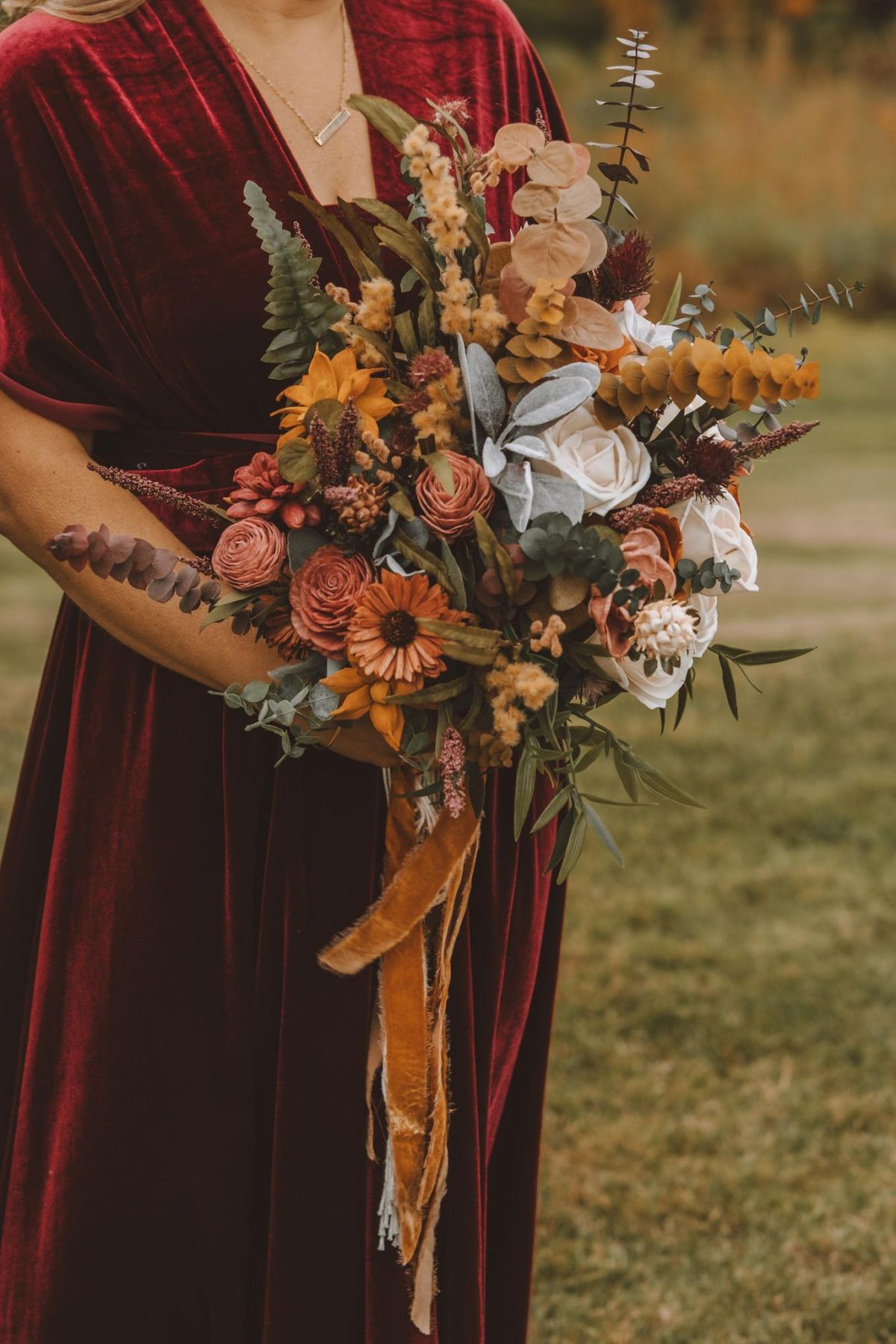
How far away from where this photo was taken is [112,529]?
4.70 ft

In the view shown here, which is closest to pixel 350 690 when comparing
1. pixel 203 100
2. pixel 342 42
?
pixel 203 100

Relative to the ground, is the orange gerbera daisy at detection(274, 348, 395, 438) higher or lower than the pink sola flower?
higher

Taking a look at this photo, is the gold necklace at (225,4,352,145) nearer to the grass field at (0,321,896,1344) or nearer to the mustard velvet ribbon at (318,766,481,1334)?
the mustard velvet ribbon at (318,766,481,1334)

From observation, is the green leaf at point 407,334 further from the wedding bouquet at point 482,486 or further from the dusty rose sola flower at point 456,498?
the dusty rose sola flower at point 456,498

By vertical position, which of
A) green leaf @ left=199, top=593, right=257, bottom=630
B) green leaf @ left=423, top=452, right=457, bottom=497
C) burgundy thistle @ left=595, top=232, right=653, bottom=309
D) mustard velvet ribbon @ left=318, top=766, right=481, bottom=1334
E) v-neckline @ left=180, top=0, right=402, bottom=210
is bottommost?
mustard velvet ribbon @ left=318, top=766, right=481, bottom=1334

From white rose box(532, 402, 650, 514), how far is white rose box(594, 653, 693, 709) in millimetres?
140

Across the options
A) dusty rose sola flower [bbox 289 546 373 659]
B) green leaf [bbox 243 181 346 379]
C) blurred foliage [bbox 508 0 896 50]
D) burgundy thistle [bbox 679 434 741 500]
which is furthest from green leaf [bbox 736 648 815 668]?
blurred foliage [bbox 508 0 896 50]

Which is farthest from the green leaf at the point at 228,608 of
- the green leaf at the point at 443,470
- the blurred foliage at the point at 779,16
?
the blurred foliage at the point at 779,16

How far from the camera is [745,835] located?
4.48 m

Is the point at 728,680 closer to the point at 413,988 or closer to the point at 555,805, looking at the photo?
the point at 555,805

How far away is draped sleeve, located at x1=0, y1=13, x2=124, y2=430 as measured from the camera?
1372 mm

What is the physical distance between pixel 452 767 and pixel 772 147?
10870 millimetres

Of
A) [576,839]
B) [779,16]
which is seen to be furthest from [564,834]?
[779,16]

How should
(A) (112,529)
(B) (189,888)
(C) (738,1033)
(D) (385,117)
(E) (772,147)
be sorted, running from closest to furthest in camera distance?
(D) (385,117)
(A) (112,529)
(B) (189,888)
(C) (738,1033)
(E) (772,147)
